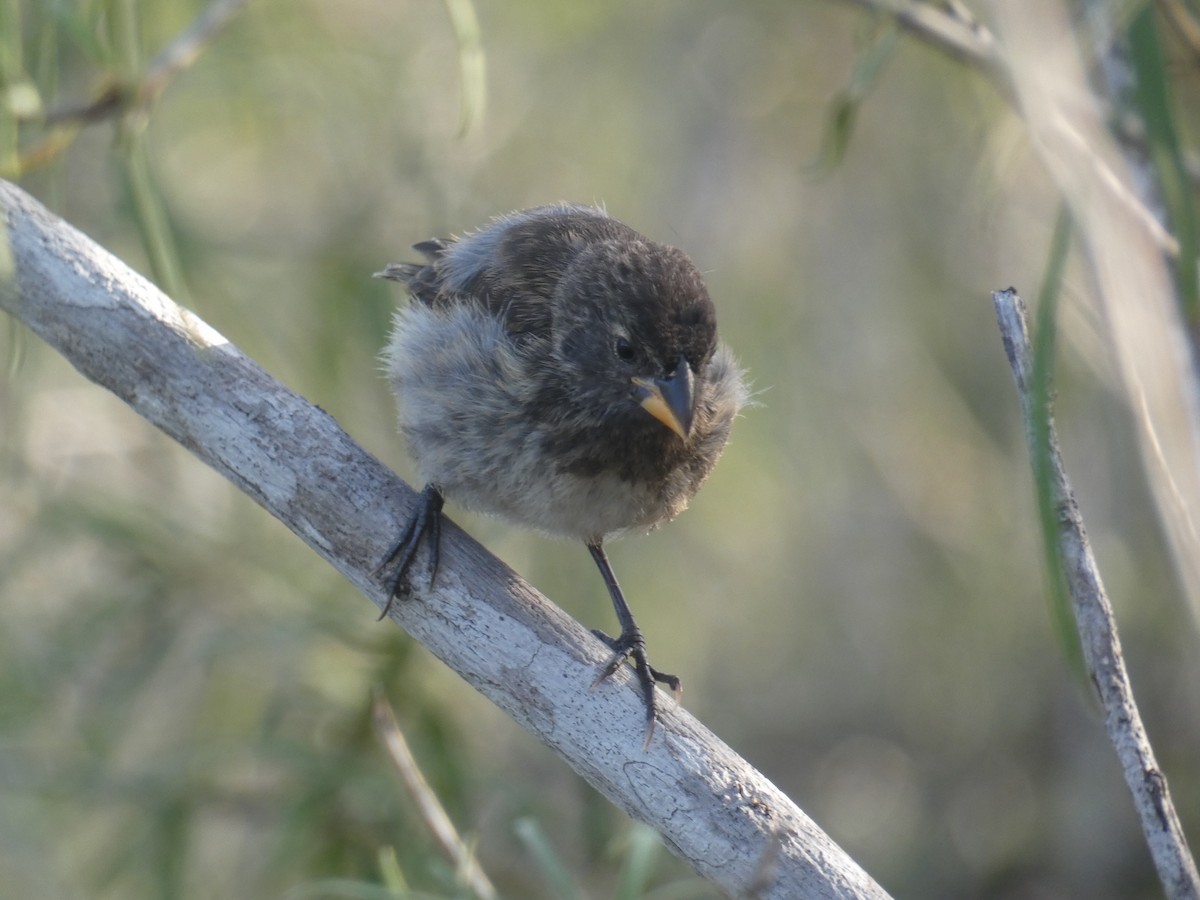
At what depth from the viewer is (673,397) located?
8.60ft

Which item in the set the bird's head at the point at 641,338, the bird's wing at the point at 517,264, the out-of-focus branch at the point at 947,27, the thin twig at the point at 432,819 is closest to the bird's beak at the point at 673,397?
the bird's head at the point at 641,338

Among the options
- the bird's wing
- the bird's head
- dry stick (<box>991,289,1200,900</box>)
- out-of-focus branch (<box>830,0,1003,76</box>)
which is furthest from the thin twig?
out-of-focus branch (<box>830,0,1003,76</box>)

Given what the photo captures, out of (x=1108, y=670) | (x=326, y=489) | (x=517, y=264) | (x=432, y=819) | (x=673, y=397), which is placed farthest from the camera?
(x=517, y=264)

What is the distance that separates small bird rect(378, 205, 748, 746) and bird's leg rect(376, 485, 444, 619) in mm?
95

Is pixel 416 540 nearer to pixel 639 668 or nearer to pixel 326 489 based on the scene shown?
pixel 326 489

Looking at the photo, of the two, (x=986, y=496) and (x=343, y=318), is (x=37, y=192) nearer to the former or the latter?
(x=343, y=318)

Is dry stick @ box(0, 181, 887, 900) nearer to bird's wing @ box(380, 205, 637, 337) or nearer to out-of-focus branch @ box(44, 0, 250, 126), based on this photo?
out-of-focus branch @ box(44, 0, 250, 126)

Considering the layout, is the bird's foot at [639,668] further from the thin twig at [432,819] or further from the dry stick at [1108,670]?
the dry stick at [1108,670]

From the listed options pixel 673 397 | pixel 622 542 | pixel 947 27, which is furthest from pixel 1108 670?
pixel 622 542

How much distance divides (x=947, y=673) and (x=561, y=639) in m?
3.46

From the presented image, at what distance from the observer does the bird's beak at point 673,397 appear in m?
2.59

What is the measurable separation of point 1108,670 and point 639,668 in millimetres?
872

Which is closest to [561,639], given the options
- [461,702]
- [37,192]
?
[461,702]

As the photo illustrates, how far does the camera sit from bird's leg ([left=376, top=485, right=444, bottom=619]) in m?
2.21
